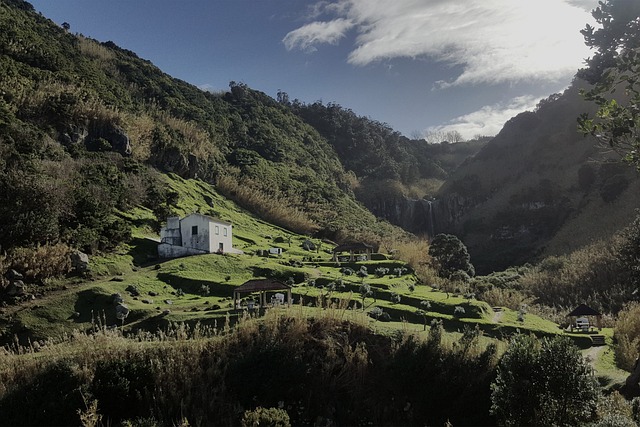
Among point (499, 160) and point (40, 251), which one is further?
point (499, 160)

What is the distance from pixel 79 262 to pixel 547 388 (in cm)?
2516

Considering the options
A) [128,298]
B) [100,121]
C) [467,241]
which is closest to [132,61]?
[100,121]

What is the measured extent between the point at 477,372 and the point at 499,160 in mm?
94267

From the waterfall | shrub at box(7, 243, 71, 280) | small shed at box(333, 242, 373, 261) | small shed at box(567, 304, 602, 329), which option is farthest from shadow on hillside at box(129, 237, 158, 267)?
the waterfall

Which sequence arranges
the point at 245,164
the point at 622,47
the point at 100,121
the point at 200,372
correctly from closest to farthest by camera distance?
the point at 622,47 → the point at 200,372 → the point at 100,121 → the point at 245,164

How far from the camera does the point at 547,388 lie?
9992mm

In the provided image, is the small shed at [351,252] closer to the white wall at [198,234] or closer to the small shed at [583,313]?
the white wall at [198,234]

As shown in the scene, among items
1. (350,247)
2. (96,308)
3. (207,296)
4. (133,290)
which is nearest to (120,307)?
(96,308)

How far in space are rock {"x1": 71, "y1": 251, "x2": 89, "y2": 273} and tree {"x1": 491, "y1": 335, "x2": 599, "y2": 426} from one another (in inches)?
943

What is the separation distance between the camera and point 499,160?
3903 inches

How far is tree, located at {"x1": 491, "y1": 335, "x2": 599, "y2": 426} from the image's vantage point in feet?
32.6

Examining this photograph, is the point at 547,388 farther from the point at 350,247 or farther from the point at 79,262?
the point at 350,247

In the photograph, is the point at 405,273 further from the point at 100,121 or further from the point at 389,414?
the point at 100,121

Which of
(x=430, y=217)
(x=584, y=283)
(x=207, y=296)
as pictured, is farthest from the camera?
(x=430, y=217)
